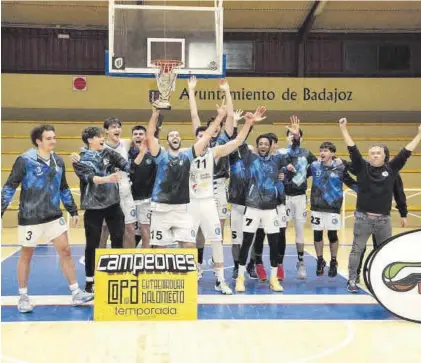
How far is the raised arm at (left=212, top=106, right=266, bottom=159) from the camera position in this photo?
610 centimetres

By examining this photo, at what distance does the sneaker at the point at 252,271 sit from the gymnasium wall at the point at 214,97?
29.4ft

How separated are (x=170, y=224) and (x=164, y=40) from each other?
3.60m

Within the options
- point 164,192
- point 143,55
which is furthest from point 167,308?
point 143,55

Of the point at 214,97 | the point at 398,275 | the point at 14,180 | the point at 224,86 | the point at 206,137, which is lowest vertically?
the point at 398,275

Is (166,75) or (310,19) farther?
(310,19)

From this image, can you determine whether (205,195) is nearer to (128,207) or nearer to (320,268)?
(128,207)

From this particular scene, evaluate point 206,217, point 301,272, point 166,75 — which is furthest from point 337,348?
point 166,75

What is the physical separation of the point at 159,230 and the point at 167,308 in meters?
1.00

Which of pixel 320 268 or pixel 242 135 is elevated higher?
pixel 242 135

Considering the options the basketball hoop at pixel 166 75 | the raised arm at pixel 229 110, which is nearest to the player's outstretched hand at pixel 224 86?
the raised arm at pixel 229 110

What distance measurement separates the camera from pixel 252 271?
7.47 m

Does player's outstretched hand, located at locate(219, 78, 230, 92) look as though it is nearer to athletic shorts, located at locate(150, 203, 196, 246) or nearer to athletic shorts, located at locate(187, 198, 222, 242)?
athletic shorts, located at locate(187, 198, 222, 242)

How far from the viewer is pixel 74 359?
Answer: 4.25 meters

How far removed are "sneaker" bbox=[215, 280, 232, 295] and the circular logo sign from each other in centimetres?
176
